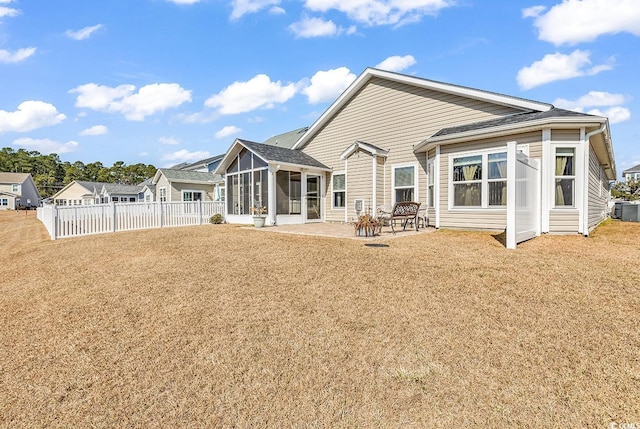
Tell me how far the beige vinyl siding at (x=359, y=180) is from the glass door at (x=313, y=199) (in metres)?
1.75

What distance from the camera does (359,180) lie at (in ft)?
44.4

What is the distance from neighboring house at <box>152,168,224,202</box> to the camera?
24250 millimetres

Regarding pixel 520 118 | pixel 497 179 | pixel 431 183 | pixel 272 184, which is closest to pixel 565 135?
pixel 520 118

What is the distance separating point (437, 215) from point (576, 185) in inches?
150

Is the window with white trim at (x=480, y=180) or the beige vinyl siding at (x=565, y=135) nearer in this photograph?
the beige vinyl siding at (x=565, y=135)

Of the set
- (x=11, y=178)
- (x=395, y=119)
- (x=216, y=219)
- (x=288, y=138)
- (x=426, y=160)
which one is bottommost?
(x=216, y=219)

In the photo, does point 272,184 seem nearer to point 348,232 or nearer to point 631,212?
point 348,232

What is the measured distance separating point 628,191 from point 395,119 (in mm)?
32791

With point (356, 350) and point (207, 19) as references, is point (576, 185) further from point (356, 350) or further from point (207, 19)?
point (207, 19)

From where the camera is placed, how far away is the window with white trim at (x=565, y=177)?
27.9 feet

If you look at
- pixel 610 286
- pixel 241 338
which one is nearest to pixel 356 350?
pixel 241 338

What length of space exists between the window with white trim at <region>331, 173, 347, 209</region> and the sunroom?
0.54 meters

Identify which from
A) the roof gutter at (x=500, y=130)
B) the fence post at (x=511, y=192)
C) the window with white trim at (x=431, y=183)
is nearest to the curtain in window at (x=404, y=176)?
the window with white trim at (x=431, y=183)

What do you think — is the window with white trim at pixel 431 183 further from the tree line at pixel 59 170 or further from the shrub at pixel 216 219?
the tree line at pixel 59 170
